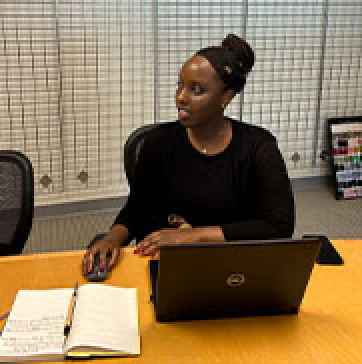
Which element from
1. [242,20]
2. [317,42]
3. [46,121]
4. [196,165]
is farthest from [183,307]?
[317,42]

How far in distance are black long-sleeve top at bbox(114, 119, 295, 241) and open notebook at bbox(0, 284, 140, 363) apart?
48 centimetres

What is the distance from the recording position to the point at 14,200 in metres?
1.85

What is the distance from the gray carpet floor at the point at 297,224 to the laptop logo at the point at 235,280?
2.13 meters

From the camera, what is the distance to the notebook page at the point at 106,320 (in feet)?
3.86

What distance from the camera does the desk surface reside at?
1.20 m

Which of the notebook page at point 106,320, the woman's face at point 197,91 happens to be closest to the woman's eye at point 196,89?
the woman's face at point 197,91

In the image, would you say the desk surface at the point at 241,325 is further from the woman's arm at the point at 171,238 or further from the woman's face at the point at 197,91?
the woman's face at the point at 197,91

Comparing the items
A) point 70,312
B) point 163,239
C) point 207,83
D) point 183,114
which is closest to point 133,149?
point 183,114

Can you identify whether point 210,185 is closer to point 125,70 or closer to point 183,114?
point 183,114

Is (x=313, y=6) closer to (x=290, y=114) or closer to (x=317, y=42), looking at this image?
(x=317, y=42)

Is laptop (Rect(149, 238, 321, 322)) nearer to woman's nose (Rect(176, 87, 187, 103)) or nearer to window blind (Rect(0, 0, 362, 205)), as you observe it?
woman's nose (Rect(176, 87, 187, 103))

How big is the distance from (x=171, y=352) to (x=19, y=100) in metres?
2.43

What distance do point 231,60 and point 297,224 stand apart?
1.99 metres

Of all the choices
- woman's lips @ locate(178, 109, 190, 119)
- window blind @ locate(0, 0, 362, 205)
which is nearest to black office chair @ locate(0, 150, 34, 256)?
woman's lips @ locate(178, 109, 190, 119)
